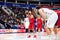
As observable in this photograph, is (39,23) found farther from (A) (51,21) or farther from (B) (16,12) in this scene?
(B) (16,12)

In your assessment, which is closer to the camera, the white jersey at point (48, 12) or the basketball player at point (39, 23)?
the white jersey at point (48, 12)

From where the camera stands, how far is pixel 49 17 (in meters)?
4.73

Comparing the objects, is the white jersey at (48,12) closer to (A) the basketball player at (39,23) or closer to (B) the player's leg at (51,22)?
(B) the player's leg at (51,22)

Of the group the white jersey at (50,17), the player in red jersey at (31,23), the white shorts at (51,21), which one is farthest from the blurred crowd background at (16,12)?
the white shorts at (51,21)

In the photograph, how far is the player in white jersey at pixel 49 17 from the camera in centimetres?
465

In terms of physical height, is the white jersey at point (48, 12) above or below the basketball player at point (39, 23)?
above

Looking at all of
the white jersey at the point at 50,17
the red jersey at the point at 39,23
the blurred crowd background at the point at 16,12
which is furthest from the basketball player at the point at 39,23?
the white jersey at the point at 50,17

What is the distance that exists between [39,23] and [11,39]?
3.73 ft

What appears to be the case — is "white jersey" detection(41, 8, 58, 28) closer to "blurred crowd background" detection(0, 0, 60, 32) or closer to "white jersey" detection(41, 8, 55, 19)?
"white jersey" detection(41, 8, 55, 19)

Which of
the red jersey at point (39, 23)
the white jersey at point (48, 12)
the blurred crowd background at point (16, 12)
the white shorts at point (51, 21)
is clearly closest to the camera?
the white shorts at point (51, 21)

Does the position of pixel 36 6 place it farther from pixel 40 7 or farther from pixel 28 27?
pixel 28 27

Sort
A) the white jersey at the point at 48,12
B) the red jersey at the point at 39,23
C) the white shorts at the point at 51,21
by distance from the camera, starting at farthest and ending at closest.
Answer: the red jersey at the point at 39,23 → the white jersey at the point at 48,12 → the white shorts at the point at 51,21

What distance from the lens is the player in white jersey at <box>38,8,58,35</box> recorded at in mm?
4651

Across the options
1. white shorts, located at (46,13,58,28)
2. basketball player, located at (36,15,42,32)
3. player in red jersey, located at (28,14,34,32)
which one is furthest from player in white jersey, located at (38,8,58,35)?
player in red jersey, located at (28,14,34,32)
